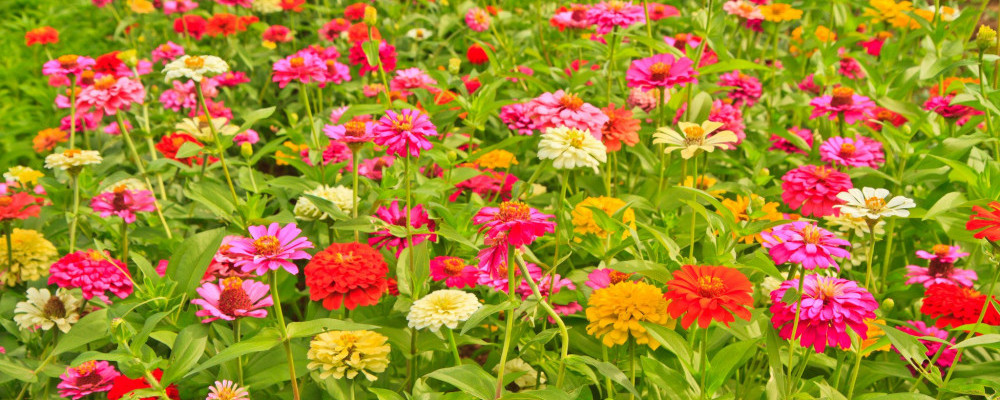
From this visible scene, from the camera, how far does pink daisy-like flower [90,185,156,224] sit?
2078mm

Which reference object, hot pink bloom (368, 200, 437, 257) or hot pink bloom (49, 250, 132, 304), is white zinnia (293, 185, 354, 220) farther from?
hot pink bloom (49, 250, 132, 304)

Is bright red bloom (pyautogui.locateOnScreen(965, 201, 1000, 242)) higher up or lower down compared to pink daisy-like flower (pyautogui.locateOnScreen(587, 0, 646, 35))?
lower down

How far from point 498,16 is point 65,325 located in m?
2.25

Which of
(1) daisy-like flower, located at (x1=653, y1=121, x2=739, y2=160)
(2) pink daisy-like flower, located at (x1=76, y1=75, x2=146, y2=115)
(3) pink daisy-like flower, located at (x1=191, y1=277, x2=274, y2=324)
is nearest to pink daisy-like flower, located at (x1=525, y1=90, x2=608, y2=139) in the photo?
(1) daisy-like flower, located at (x1=653, y1=121, x2=739, y2=160)

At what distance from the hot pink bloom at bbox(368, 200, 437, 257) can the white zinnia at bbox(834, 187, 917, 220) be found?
880 mm

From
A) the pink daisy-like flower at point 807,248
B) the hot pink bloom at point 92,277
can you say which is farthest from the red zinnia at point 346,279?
the pink daisy-like flower at point 807,248

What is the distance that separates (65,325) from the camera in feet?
6.05

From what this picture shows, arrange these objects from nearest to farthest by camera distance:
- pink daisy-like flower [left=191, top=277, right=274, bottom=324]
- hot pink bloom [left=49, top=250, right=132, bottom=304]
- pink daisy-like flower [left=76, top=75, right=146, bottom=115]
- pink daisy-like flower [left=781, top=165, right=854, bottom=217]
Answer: pink daisy-like flower [left=191, top=277, right=274, bottom=324], pink daisy-like flower [left=781, top=165, right=854, bottom=217], hot pink bloom [left=49, top=250, right=132, bottom=304], pink daisy-like flower [left=76, top=75, right=146, bottom=115]

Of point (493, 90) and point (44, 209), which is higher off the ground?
point (493, 90)

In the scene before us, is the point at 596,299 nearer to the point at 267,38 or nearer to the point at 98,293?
the point at 98,293

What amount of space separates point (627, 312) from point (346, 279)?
536 mm

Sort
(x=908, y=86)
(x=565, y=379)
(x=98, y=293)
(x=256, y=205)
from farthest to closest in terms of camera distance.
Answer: (x=908, y=86) → (x=256, y=205) → (x=98, y=293) → (x=565, y=379)

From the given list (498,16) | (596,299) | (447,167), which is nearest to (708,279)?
(596,299)

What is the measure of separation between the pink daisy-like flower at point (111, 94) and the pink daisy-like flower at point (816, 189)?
6.17 ft
